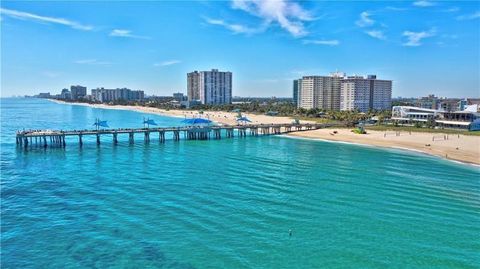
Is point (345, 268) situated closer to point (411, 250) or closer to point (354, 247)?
point (354, 247)

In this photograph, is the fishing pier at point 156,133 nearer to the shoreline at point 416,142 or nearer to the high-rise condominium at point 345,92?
the shoreline at point 416,142

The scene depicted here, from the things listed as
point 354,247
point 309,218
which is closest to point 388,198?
point 309,218

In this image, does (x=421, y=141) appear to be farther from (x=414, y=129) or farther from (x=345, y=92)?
(x=345, y=92)

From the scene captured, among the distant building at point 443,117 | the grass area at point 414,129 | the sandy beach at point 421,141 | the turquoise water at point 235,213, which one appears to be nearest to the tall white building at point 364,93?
the distant building at point 443,117

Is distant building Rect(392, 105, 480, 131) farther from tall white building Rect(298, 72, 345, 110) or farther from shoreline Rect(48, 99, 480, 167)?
tall white building Rect(298, 72, 345, 110)

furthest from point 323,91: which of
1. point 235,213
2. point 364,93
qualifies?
point 235,213

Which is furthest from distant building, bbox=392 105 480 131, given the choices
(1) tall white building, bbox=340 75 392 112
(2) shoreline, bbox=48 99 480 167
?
(1) tall white building, bbox=340 75 392 112
